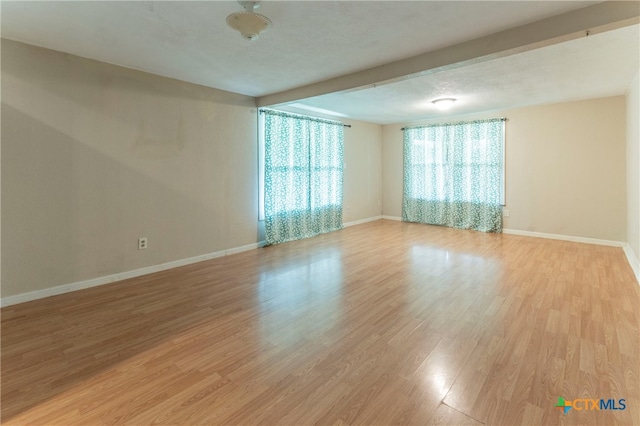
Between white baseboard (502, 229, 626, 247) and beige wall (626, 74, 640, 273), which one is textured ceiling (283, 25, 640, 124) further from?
white baseboard (502, 229, 626, 247)

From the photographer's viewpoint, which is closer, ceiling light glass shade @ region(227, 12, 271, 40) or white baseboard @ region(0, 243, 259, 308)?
ceiling light glass shade @ region(227, 12, 271, 40)

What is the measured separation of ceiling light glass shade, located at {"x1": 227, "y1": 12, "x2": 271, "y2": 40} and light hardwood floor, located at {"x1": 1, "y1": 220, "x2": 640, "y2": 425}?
2.27m

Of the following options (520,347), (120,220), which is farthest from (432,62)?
(120,220)

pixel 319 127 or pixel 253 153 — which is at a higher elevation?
Result: pixel 319 127

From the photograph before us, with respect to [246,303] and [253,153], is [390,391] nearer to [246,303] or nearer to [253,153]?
[246,303]

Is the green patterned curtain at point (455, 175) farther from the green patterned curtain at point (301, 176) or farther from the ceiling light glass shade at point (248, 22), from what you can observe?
the ceiling light glass shade at point (248, 22)

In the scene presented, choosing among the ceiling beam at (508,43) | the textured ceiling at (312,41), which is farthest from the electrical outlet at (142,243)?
the ceiling beam at (508,43)

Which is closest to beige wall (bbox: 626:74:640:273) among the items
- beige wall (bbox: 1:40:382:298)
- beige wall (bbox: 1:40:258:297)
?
beige wall (bbox: 1:40:382:298)

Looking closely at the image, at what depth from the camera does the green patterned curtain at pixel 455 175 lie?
5.95 metres

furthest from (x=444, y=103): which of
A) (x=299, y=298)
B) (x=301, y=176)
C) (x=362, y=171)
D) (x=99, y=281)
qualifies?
(x=99, y=281)

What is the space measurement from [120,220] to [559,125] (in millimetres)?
6787

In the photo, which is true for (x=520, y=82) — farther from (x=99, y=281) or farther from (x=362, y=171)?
(x=99, y=281)

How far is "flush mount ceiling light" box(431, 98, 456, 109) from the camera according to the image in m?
4.90

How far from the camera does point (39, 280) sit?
2998mm
